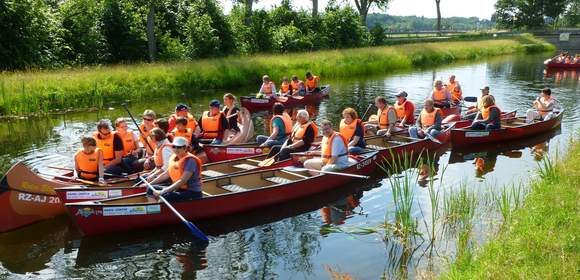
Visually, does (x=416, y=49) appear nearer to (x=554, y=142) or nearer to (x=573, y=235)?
(x=554, y=142)

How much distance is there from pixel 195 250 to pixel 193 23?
26.2 meters

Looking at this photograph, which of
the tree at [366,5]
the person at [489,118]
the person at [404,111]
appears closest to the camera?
the person at [489,118]

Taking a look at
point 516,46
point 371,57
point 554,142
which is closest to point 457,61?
point 371,57

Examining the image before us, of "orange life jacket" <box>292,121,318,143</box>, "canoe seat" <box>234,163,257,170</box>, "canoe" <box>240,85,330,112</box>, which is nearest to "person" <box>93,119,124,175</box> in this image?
"canoe seat" <box>234,163,257,170</box>

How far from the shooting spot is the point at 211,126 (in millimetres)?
14125

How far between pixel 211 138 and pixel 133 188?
412cm

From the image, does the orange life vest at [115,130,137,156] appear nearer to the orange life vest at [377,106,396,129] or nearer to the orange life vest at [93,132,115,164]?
the orange life vest at [93,132,115,164]

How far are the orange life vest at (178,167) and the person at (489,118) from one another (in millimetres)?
9481

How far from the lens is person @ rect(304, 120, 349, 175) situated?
11281 millimetres

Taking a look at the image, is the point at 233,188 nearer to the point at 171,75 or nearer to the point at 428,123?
the point at 428,123

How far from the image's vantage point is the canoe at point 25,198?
9.30 metres

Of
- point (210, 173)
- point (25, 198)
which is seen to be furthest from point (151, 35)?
point (25, 198)

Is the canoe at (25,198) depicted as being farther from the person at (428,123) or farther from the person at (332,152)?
the person at (428,123)

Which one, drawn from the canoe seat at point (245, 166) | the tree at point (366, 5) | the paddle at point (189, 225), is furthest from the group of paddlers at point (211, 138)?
the tree at point (366, 5)
